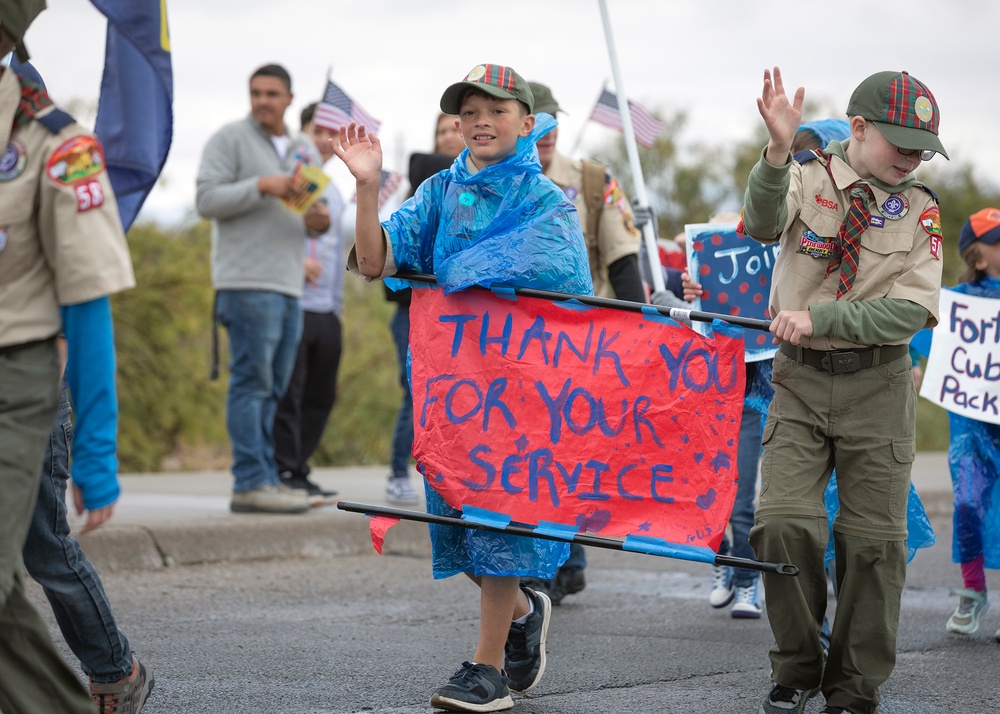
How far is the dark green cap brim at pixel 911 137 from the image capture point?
370 centimetres

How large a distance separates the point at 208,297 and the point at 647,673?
983cm

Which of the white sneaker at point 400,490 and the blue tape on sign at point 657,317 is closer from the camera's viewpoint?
the blue tape on sign at point 657,317

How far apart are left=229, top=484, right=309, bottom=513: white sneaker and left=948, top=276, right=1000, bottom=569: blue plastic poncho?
3.79 meters

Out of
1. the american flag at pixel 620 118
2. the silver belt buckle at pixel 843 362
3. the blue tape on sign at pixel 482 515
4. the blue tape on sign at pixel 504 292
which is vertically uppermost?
the american flag at pixel 620 118

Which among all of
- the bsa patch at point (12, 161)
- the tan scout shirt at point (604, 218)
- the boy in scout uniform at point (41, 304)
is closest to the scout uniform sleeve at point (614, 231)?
the tan scout shirt at point (604, 218)

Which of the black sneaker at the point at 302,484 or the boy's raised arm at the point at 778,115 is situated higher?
the boy's raised arm at the point at 778,115

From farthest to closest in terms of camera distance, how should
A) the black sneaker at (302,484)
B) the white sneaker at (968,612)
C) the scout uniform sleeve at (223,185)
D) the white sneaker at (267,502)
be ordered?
the black sneaker at (302,484) → the white sneaker at (267,502) → the scout uniform sleeve at (223,185) → the white sneaker at (968,612)

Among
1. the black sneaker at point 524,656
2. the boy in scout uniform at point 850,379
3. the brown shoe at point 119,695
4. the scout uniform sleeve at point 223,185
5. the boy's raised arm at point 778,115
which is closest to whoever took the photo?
the brown shoe at point 119,695

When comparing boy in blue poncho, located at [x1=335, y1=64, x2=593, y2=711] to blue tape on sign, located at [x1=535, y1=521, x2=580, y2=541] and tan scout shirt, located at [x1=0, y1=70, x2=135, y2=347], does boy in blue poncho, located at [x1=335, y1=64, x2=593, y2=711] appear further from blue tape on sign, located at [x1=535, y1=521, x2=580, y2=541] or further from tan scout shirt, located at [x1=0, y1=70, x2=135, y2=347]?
tan scout shirt, located at [x1=0, y1=70, x2=135, y2=347]

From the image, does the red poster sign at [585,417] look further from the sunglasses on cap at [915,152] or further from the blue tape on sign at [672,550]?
the sunglasses on cap at [915,152]

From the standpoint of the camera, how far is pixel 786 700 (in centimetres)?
386

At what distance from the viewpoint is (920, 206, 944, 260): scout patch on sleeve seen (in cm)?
383

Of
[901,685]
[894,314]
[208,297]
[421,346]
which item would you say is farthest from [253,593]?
[208,297]

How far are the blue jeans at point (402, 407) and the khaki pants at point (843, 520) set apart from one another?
160 inches
